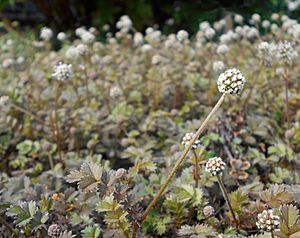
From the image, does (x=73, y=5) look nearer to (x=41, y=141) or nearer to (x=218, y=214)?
(x=41, y=141)

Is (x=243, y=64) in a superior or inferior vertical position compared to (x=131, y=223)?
inferior

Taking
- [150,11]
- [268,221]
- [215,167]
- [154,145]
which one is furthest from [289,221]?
[150,11]

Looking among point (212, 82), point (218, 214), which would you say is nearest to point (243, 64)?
point (212, 82)

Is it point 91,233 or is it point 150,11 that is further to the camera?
point 150,11

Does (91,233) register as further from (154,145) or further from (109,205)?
(154,145)

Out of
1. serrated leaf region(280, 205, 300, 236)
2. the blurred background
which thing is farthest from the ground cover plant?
the blurred background

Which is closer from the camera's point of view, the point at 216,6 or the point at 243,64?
the point at 243,64

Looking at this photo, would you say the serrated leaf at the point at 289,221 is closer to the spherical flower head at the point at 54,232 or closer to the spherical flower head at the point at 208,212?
the spherical flower head at the point at 208,212
